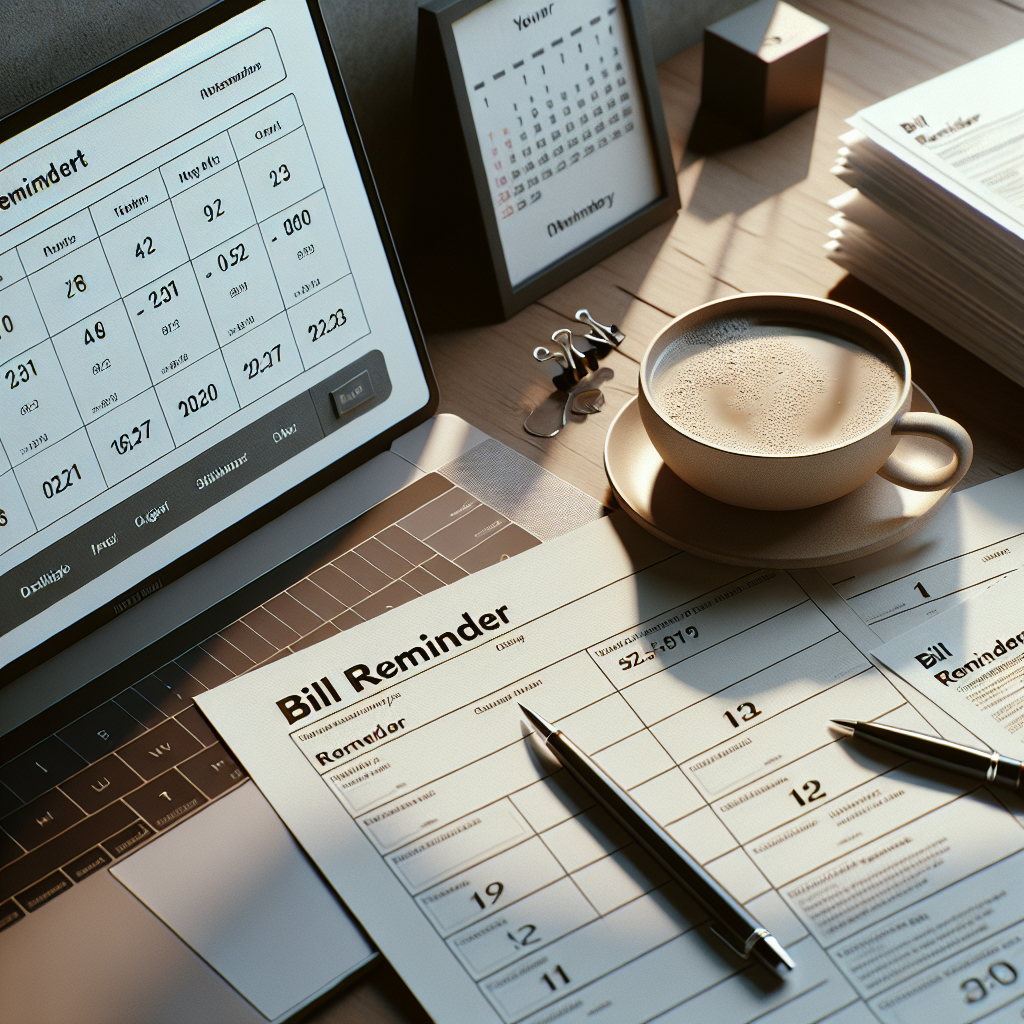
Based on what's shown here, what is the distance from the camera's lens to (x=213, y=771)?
61cm

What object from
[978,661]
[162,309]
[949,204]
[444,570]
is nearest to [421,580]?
[444,570]

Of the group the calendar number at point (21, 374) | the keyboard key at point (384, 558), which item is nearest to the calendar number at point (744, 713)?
the keyboard key at point (384, 558)

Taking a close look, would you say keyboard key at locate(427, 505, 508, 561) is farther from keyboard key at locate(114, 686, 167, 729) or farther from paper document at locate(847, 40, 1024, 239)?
paper document at locate(847, 40, 1024, 239)

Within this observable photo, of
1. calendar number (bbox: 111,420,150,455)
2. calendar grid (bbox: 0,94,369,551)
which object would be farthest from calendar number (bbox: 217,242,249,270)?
calendar number (bbox: 111,420,150,455)

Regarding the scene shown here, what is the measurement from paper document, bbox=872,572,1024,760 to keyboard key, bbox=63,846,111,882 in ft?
1.46

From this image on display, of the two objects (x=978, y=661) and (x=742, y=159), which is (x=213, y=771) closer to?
(x=978, y=661)

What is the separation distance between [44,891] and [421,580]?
0.27 m

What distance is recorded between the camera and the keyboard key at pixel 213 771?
1.97 ft

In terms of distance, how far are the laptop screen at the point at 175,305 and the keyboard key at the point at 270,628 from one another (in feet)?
0.21

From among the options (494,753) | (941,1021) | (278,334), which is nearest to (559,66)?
(278,334)

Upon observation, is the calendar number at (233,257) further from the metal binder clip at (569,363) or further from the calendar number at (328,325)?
the metal binder clip at (569,363)

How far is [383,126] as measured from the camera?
87 centimetres

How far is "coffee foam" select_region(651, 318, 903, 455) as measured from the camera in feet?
2.11

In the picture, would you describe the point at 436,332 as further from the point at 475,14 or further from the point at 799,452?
the point at 799,452
